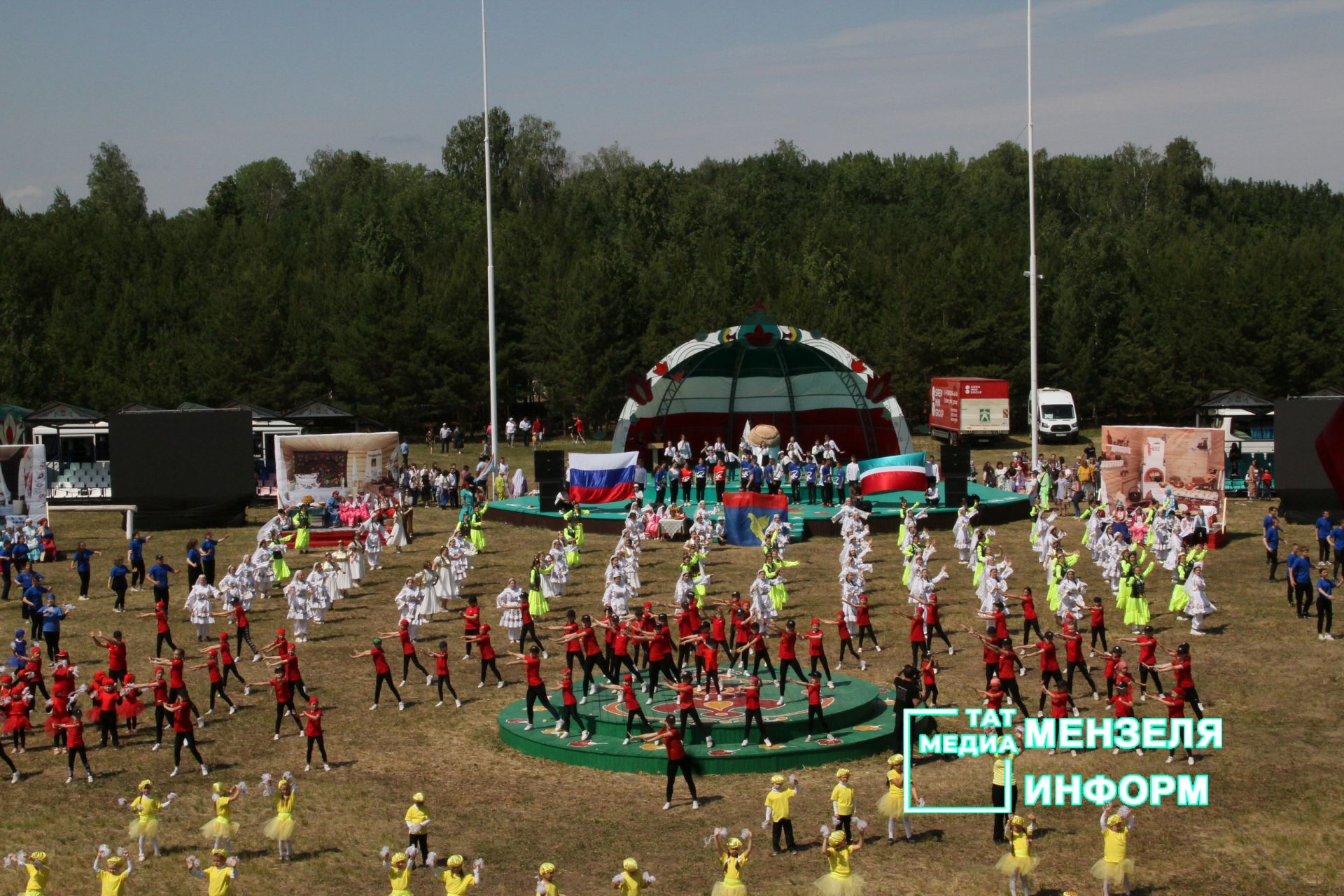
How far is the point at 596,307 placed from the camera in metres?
65.7

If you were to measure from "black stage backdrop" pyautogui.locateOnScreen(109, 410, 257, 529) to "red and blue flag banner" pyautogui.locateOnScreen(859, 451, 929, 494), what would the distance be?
1963 cm

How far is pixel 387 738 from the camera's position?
→ 21656 mm

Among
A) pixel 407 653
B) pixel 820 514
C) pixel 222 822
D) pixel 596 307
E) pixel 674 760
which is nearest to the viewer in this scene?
pixel 222 822

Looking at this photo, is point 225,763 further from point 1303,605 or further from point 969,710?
point 1303,605

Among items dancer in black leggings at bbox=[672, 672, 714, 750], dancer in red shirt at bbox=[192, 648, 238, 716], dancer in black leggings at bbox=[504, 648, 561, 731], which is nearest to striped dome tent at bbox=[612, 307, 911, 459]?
dancer in red shirt at bbox=[192, 648, 238, 716]

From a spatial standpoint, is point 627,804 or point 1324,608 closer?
point 627,804

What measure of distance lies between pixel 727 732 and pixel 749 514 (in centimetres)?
1713

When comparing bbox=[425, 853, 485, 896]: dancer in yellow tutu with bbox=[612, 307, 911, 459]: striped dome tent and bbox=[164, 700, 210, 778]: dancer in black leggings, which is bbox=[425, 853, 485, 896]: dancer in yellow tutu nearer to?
bbox=[164, 700, 210, 778]: dancer in black leggings

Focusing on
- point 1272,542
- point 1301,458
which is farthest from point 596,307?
point 1272,542

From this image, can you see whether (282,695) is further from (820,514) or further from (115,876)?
(820,514)

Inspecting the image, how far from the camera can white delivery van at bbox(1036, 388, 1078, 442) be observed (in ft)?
202

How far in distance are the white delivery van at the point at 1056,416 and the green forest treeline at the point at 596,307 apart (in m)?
5.13

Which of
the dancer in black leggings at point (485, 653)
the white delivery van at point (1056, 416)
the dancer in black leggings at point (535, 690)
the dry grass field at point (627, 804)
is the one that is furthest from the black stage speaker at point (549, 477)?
the white delivery van at point (1056, 416)

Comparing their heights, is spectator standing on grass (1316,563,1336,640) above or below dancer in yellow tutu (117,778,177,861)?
above
